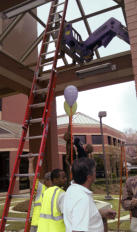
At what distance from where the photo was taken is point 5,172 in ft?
66.7

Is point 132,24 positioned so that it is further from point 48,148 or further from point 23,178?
point 23,178

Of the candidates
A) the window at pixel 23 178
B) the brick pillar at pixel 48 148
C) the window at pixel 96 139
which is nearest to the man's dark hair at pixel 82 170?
the brick pillar at pixel 48 148

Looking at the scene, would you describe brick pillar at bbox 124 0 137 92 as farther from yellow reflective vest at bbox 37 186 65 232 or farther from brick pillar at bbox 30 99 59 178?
brick pillar at bbox 30 99 59 178

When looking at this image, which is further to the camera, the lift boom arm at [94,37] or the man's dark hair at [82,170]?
the lift boom arm at [94,37]

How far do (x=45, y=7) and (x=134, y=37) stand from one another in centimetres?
574

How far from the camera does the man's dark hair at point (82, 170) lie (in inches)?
70.1

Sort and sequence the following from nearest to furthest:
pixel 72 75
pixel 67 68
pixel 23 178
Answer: pixel 72 75
pixel 67 68
pixel 23 178

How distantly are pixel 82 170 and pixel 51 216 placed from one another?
0.85 metres

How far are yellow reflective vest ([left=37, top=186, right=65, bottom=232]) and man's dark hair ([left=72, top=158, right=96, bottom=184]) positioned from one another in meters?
0.69

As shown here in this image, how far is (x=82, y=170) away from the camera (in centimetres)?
179

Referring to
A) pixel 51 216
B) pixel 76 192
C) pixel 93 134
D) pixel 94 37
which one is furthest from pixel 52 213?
pixel 93 134

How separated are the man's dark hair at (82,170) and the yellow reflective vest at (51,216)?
691 millimetres

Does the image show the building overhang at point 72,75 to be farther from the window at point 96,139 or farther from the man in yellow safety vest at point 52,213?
the window at point 96,139

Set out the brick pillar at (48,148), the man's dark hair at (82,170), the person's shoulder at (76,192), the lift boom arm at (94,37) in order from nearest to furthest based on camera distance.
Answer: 1. the person's shoulder at (76,192)
2. the man's dark hair at (82,170)
3. the lift boom arm at (94,37)
4. the brick pillar at (48,148)
